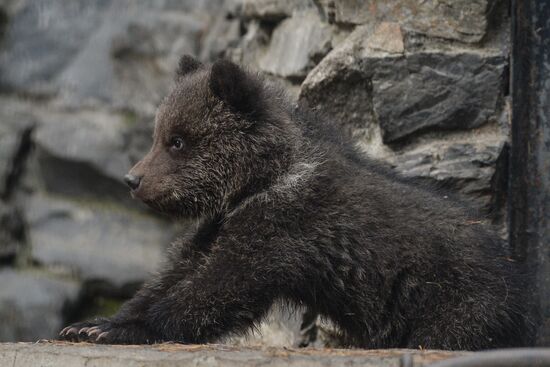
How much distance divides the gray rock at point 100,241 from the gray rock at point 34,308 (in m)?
0.19

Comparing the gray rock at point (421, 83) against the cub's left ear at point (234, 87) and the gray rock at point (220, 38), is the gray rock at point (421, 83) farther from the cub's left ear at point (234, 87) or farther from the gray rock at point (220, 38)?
the gray rock at point (220, 38)

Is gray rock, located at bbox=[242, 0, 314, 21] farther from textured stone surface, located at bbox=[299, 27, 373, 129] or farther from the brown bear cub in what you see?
the brown bear cub

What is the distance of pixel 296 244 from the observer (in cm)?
432

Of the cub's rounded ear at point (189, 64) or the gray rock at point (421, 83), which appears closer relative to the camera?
the gray rock at point (421, 83)

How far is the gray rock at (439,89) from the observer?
4922 millimetres

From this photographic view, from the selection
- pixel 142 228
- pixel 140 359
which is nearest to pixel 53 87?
pixel 142 228

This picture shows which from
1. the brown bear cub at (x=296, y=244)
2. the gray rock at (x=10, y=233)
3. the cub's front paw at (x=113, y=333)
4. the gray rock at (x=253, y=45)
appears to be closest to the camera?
the cub's front paw at (x=113, y=333)

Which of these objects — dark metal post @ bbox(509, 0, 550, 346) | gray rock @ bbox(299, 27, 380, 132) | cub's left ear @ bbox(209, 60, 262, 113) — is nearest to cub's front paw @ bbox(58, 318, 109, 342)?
cub's left ear @ bbox(209, 60, 262, 113)

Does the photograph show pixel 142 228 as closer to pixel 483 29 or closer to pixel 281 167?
pixel 281 167

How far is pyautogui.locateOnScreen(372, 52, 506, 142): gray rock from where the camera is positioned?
4.92 meters

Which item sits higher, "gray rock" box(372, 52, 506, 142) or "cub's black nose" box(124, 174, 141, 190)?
"gray rock" box(372, 52, 506, 142)

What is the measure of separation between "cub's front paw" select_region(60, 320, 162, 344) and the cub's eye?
99 centimetres

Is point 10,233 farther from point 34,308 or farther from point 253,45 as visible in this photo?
point 253,45

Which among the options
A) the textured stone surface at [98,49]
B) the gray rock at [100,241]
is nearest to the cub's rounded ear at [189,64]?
the textured stone surface at [98,49]
